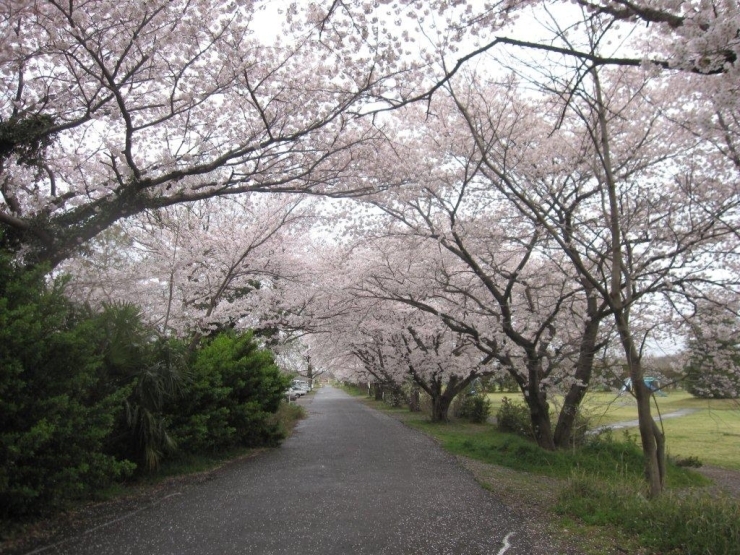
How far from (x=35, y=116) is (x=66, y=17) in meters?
2.00

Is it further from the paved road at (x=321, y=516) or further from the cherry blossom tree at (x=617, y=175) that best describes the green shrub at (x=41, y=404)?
the cherry blossom tree at (x=617, y=175)

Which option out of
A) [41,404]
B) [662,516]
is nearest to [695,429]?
[662,516]

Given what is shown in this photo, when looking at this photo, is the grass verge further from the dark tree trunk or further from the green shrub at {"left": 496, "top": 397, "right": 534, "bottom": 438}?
the dark tree trunk

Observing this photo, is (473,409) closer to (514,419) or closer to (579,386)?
(514,419)

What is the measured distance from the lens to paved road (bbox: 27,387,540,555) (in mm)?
4789

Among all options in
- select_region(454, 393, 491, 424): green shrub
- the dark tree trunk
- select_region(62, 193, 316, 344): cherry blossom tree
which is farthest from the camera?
select_region(454, 393, 491, 424): green shrub

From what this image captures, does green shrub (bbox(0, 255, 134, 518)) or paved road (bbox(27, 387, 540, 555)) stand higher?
green shrub (bbox(0, 255, 134, 518))

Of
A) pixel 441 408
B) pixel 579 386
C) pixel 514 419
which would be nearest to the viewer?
pixel 579 386

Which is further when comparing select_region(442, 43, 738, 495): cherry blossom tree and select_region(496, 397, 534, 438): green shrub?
select_region(496, 397, 534, 438): green shrub

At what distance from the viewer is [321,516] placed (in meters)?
5.87

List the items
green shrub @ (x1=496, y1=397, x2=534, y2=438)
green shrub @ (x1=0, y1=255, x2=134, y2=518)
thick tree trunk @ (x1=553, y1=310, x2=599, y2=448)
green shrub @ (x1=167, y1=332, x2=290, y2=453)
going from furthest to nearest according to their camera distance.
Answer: green shrub @ (x1=496, y1=397, x2=534, y2=438)
thick tree trunk @ (x1=553, y1=310, x2=599, y2=448)
green shrub @ (x1=167, y1=332, x2=290, y2=453)
green shrub @ (x1=0, y1=255, x2=134, y2=518)

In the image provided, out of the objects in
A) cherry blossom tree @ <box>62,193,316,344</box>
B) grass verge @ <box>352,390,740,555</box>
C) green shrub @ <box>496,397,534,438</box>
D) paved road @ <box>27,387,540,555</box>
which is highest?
cherry blossom tree @ <box>62,193,316,344</box>

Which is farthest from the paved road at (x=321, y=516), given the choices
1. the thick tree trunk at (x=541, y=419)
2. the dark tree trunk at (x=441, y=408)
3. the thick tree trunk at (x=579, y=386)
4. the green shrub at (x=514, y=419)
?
the dark tree trunk at (x=441, y=408)

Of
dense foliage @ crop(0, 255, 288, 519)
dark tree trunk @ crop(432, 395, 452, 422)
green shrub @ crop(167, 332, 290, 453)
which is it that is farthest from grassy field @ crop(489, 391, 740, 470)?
dense foliage @ crop(0, 255, 288, 519)
